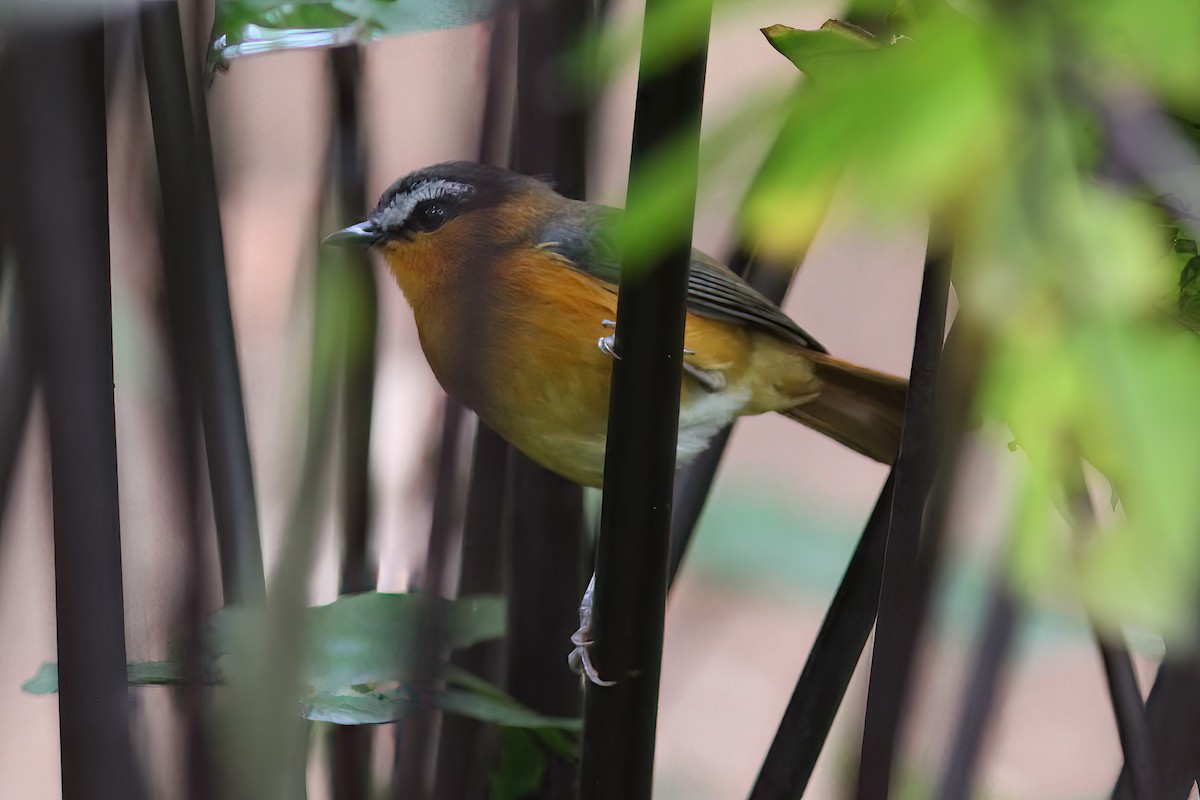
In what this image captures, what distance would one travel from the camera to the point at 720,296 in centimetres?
65

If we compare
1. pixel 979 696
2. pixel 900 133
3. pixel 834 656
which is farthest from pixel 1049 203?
pixel 979 696

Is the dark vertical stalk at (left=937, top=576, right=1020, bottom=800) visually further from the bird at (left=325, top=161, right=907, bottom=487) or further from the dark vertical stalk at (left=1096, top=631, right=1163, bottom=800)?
the bird at (left=325, top=161, right=907, bottom=487)

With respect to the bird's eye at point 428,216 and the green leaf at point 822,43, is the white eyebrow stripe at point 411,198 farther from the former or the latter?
the green leaf at point 822,43

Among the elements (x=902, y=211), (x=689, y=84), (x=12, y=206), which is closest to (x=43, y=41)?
(x=12, y=206)

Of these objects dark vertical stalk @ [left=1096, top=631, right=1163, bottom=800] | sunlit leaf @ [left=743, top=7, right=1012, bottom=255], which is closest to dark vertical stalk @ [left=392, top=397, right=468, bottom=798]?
dark vertical stalk @ [left=1096, top=631, right=1163, bottom=800]

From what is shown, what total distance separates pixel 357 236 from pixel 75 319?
18 cm

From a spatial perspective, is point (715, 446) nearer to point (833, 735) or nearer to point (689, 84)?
point (833, 735)

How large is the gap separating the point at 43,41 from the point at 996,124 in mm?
423

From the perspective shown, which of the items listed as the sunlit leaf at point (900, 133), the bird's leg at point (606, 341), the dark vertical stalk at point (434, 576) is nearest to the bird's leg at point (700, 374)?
the bird's leg at point (606, 341)

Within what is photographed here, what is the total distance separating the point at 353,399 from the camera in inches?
22.0

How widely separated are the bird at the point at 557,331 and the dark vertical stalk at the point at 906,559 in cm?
19

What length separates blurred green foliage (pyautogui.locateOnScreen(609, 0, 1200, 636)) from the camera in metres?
0.14

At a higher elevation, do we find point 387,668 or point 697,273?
point 697,273

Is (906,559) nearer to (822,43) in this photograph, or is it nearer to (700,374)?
(822,43)
